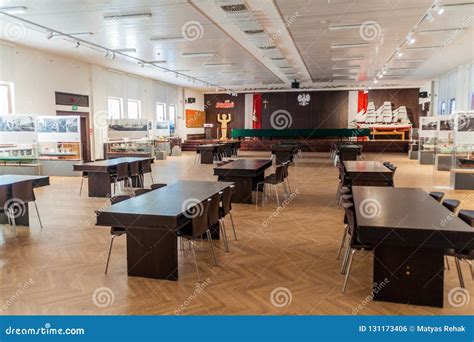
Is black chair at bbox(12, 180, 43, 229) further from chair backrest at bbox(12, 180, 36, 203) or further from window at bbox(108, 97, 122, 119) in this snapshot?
window at bbox(108, 97, 122, 119)

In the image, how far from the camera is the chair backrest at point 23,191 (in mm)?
5629

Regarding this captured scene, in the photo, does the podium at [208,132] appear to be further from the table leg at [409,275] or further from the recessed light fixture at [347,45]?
the table leg at [409,275]

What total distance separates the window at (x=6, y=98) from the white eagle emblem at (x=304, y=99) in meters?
18.3

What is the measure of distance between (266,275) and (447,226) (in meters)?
1.77

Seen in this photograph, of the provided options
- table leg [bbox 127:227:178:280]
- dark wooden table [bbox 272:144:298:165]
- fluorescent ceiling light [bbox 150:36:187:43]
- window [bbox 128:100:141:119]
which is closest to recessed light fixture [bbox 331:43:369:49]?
dark wooden table [bbox 272:144:298:165]

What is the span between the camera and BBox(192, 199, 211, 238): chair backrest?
3.97 metres

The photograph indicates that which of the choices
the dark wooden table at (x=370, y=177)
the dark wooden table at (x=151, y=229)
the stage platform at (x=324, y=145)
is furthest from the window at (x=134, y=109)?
the dark wooden table at (x=151, y=229)

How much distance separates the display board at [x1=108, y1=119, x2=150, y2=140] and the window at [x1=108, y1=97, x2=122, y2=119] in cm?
153

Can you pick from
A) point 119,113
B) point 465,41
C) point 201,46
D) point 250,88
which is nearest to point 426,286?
point 201,46

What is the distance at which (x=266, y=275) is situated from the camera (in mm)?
4137

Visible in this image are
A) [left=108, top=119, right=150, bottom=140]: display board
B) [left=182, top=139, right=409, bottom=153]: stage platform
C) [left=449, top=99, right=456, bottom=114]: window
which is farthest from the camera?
[left=182, top=139, right=409, bottom=153]: stage platform

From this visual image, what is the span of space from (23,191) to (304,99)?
22.5 meters

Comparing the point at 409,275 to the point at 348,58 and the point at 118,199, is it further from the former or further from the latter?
the point at 348,58

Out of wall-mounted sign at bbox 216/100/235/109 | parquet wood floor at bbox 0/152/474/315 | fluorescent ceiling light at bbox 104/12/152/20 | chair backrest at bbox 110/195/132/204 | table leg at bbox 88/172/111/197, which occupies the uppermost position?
fluorescent ceiling light at bbox 104/12/152/20
